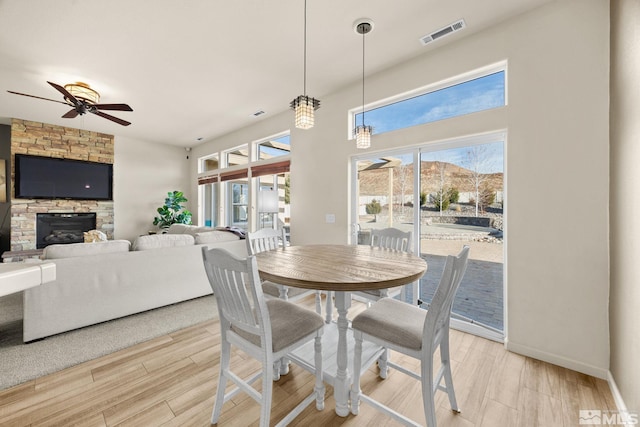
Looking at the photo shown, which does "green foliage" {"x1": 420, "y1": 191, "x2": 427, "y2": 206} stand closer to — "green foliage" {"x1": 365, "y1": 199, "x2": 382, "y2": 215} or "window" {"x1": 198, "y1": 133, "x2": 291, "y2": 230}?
"green foliage" {"x1": 365, "y1": 199, "x2": 382, "y2": 215}

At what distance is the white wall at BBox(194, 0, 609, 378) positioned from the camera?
72.9 inches

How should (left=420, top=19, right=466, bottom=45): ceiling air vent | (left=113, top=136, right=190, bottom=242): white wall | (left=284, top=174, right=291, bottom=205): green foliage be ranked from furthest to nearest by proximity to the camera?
(left=113, top=136, right=190, bottom=242): white wall < (left=284, top=174, right=291, bottom=205): green foliage < (left=420, top=19, right=466, bottom=45): ceiling air vent

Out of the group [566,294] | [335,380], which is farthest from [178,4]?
[566,294]

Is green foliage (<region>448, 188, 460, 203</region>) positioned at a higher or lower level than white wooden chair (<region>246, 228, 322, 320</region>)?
higher

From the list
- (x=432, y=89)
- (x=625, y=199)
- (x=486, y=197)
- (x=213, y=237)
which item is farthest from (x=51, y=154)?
(x=625, y=199)

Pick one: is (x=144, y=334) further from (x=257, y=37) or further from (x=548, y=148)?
(x=548, y=148)

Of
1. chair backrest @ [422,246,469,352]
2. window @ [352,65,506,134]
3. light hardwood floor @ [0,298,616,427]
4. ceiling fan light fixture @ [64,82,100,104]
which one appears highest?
ceiling fan light fixture @ [64,82,100,104]

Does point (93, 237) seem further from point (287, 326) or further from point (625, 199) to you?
point (625, 199)

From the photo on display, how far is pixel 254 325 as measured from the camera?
1265 mm

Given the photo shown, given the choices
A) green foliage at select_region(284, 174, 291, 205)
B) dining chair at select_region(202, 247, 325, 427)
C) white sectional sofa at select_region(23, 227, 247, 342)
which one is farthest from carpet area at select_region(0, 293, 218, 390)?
green foliage at select_region(284, 174, 291, 205)

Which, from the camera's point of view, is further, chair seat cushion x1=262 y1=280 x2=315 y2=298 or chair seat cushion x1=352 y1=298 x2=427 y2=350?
chair seat cushion x1=262 y1=280 x2=315 y2=298

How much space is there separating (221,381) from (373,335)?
895 mm

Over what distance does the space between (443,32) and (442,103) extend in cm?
63

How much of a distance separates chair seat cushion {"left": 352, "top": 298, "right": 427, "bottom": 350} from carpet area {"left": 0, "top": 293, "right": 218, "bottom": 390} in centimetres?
204
